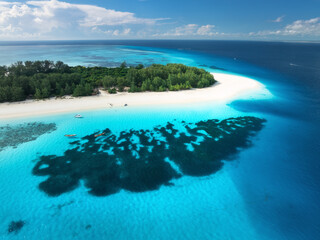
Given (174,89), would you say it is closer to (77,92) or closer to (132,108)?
(132,108)

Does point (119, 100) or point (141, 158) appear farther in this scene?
point (119, 100)

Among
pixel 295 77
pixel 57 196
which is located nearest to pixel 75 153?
pixel 57 196

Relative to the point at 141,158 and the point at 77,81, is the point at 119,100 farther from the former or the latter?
the point at 141,158

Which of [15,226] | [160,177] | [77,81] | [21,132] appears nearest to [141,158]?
[160,177]

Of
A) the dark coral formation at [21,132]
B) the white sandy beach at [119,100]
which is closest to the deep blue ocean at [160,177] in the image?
the dark coral formation at [21,132]

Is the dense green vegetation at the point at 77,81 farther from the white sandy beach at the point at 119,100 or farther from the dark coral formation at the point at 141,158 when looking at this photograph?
the dark coral formation at the point at 141,158

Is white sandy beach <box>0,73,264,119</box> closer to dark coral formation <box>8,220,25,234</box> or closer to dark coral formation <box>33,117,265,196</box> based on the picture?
dark coral formation <box>33,117,265,196</box>
